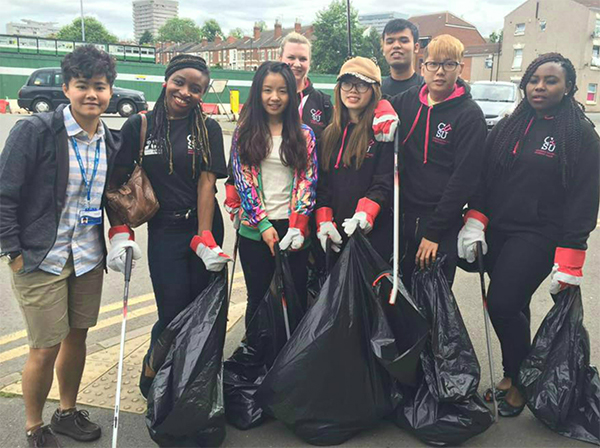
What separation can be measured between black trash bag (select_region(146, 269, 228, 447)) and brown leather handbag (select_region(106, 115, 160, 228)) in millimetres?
502

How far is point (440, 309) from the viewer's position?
266 centimetres

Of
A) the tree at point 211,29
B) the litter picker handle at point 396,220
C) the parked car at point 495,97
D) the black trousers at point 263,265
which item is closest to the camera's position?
the litter picker handle at point 396,220

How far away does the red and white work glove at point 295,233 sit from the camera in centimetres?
277

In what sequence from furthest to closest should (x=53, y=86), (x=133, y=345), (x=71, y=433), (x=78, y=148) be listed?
(x=53, y=86) < (x=133, y=345) < (x=71, y=433) < (x=78, y=148)

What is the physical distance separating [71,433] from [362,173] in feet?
6.52

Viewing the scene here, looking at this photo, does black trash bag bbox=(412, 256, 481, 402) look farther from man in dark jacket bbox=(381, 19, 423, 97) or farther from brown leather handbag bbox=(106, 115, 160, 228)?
man in dark jacket bbox=(381, 19, 423, 97)

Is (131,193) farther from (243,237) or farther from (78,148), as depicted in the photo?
(243,237)

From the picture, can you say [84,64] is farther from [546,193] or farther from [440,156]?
[546,193]

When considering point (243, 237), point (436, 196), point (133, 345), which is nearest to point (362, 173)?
point (436, 196)

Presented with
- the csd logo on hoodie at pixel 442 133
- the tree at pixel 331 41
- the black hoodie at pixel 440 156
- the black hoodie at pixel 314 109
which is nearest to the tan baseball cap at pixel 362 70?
the black hoodie at pixel 440 156

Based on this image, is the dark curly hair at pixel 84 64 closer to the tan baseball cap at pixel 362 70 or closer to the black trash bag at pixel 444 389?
the tan baseball cap at pixel 362 70

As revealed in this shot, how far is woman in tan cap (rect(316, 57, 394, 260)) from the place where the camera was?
284 cm

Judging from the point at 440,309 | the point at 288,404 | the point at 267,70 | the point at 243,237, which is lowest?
the point at 288,404

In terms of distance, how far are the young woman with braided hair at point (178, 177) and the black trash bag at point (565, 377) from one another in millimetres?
1685
